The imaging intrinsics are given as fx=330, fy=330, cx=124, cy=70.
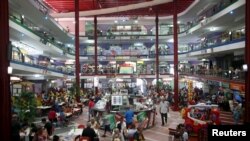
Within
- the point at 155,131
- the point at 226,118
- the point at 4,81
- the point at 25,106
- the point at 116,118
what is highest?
the point at 4,81

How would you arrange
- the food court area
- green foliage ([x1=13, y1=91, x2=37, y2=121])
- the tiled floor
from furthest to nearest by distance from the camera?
the tiled floor → green foliage ([x1=13, y1=91, x2=37, y2=121]) → the food court area

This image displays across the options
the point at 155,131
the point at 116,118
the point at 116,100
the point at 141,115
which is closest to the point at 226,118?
the point at 155,131

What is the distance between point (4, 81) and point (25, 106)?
479cm

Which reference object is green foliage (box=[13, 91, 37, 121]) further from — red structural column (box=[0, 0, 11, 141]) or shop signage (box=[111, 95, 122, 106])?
shop signage (box=[111, 95, 122, 106])

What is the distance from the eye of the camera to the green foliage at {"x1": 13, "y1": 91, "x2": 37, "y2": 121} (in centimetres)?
1698

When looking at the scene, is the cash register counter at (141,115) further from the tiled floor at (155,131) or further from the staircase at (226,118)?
the staircase at (226,118)

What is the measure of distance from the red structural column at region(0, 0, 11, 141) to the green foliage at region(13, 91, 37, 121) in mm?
4344

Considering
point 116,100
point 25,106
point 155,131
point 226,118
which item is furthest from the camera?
point 116,100

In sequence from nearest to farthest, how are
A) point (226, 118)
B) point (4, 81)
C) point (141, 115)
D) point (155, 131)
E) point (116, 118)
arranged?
point (4, 81)
point (116, 118)
point (155, 131)
point (141, 115)
point (226, 118)

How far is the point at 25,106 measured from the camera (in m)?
17.1

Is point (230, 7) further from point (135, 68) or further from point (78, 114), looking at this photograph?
point (135, 68)

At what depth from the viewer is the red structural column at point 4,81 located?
491 inches

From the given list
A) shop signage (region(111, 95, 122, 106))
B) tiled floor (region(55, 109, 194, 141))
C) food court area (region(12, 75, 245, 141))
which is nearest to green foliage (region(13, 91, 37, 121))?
food court area (region(12, 75, 245, 141))

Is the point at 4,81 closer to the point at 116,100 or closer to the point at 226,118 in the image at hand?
the point at 116,100
